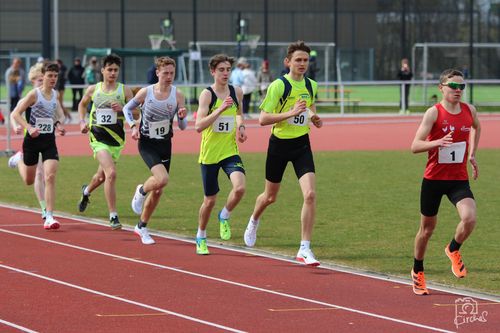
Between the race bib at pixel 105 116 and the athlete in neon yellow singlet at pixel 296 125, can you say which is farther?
the race bib at pixel 105 116

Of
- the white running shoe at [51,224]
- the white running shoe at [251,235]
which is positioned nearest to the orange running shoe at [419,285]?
the white running shoe at [251,235]

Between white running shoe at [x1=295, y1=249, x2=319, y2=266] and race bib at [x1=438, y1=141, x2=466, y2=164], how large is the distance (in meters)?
1.98

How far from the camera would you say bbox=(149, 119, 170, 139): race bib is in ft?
42.7

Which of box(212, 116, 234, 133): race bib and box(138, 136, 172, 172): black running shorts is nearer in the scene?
box(212, 116, 234, 133): race bib

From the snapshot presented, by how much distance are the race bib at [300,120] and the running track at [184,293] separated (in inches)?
51.6

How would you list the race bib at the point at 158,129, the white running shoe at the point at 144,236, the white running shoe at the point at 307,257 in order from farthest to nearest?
1. the race bib at the point at 158,129
2. the white running shoe at the point at 144,236
3. the white running shoe at the point at 307,257

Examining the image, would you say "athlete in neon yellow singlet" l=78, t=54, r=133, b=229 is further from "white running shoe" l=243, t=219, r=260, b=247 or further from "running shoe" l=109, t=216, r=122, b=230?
"white running shoe" l=243, t=219, r=260, b=247

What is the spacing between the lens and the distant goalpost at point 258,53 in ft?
152

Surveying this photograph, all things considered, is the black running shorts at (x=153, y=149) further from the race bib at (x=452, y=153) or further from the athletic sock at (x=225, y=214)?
the race bib at (x=452, y=153)

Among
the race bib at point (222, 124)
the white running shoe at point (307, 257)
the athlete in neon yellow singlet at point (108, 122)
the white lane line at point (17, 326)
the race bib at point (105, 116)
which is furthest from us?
the race bib at point (105, 116)

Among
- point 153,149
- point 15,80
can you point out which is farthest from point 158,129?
point 15,80

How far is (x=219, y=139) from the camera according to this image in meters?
12.3

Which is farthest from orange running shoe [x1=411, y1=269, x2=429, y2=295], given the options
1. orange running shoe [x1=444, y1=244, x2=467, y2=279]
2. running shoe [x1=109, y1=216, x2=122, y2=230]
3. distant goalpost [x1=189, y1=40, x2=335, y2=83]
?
distant goalpost [x1=189, y1=40, x2=335, y2=83]

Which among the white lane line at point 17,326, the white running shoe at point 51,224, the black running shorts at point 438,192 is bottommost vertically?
the white lane line at point 17,326
